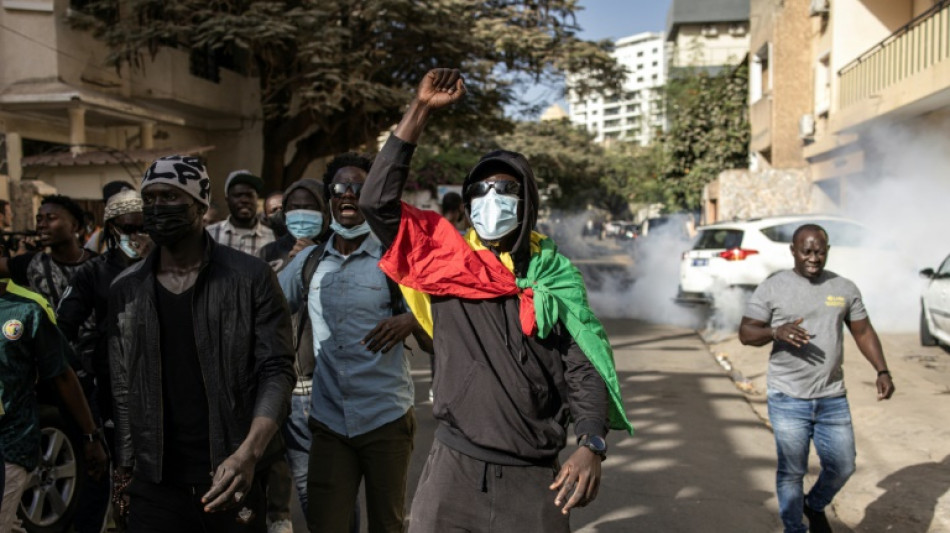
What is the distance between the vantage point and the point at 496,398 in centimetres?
270

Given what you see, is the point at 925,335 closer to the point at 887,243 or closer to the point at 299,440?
the point at 887,243

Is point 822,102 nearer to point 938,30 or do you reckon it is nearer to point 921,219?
point 921,219

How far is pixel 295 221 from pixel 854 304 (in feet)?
10.2

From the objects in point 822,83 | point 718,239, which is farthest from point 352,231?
point 822,83

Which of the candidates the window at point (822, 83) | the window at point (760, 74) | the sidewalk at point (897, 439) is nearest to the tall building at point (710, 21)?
the window at point (760, 74)

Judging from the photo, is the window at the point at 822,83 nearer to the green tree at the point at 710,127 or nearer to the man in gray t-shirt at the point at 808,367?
the green tree at the point at 710,127

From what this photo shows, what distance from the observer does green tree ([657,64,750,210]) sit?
88.4 feet

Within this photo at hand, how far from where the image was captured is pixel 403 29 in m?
16.7

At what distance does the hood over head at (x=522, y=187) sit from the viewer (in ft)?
9.32

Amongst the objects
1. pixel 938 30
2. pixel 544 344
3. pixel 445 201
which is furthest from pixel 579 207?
pixel 544 344

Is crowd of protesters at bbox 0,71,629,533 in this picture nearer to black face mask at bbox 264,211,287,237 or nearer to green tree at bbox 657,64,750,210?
black face mask at bbox 264,211,287,237

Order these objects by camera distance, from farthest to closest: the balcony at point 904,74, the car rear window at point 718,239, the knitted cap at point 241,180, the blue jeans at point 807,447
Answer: the car rear window at point 718,239
the balcony at point 904,74
the knitted cap at point 241,180
the blue jeans at point 807,447

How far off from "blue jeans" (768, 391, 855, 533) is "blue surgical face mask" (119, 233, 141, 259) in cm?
340

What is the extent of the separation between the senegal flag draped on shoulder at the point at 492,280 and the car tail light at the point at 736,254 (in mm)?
11359
